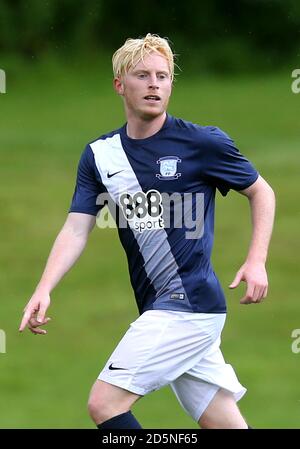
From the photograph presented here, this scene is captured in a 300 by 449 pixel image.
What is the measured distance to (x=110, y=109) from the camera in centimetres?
2722

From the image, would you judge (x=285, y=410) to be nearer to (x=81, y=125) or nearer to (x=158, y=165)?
(x=158, y=165)

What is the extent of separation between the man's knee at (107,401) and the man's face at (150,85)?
1.37 metres

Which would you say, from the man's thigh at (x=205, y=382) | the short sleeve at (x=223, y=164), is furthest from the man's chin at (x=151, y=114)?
the man's thigh at (x=205, y=382)

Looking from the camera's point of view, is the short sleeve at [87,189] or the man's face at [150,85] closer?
the man's face at [150,85]

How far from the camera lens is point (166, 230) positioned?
7738 mm

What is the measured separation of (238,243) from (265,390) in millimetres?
6693

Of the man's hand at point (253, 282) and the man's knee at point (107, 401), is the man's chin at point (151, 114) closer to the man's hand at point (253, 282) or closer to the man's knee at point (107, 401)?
the man's hand at point (253, 282)

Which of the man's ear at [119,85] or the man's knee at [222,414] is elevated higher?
the man's ear at [119,85]

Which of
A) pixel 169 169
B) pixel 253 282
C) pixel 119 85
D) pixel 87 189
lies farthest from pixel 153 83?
pixel 253 282

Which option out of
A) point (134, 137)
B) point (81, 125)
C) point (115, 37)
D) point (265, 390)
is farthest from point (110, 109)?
point (134, 137)

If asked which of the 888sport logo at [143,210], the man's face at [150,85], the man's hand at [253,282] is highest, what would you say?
the man's face at [150,85]

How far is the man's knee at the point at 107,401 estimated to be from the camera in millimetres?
7480

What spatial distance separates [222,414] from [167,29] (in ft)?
85.8

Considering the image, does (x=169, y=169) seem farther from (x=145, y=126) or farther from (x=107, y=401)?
(x=107, y=401)
